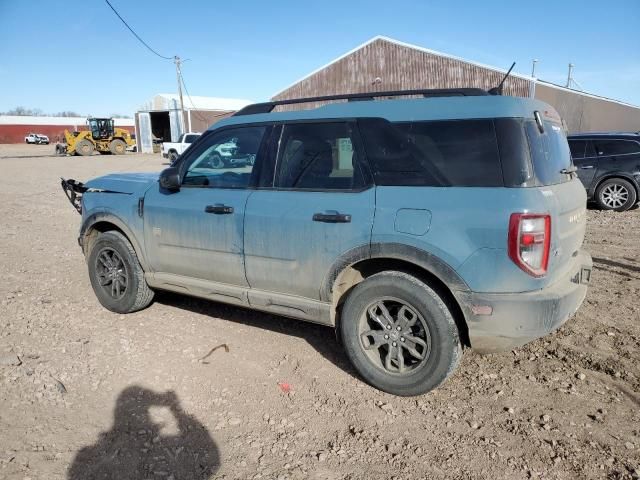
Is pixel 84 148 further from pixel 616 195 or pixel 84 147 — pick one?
pixel 616 195

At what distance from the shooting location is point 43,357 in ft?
12.6

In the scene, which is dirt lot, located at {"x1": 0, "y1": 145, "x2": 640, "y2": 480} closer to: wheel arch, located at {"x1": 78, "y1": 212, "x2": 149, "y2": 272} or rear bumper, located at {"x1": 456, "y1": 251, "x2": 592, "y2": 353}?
rear bumper, located at {"x1": 456, "y1": 251, "x2": 592, "y2": 353}

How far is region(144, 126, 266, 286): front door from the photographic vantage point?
3.80 metres

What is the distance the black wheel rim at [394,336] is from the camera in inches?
125

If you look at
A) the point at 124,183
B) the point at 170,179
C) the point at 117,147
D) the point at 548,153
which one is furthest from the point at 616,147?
the point at 117,147

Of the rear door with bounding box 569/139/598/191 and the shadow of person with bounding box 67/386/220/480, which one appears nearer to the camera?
the shadow of person with bounding box 67/386/220/480

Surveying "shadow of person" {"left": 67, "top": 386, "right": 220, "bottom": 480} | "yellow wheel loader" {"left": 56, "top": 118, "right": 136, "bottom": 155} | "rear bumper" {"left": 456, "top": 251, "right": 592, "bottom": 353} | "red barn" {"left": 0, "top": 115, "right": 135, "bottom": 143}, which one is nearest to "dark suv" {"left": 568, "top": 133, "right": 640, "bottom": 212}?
"rear bumper" {"left": 456, "top": 251, "right": 592, "bottom": 353}

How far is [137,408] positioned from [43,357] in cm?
123

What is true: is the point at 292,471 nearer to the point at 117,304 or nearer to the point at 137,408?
the point at 137,408

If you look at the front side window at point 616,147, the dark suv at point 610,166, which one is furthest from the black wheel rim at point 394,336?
the front side window at point 616,147

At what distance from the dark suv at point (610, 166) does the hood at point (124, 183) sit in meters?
9.38

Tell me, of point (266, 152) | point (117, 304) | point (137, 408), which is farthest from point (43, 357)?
point (266, 152)

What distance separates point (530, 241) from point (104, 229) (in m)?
4.05

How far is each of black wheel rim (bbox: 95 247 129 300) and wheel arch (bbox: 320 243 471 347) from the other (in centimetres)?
228
